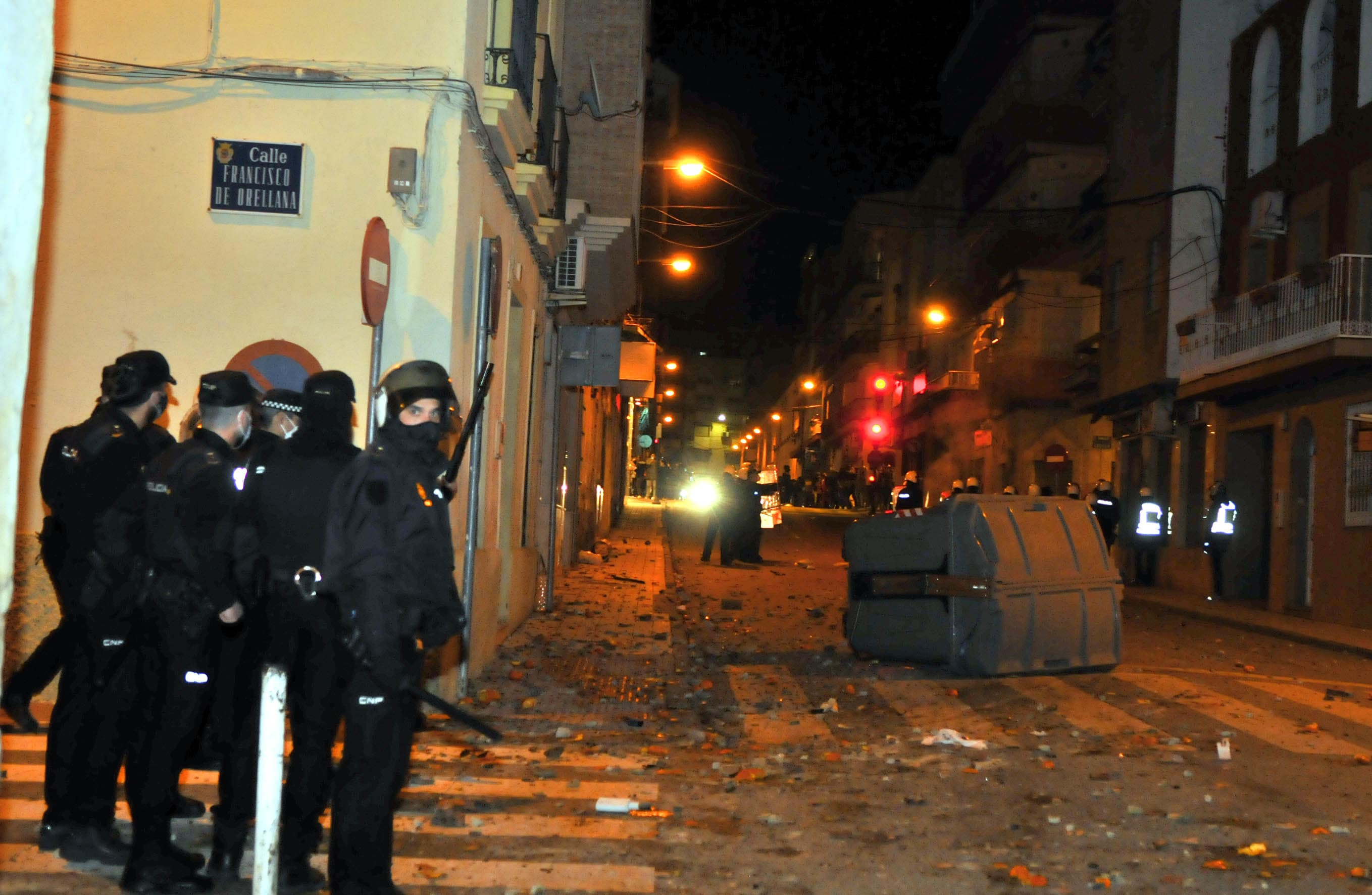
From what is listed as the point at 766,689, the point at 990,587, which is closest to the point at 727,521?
the point at 766,689

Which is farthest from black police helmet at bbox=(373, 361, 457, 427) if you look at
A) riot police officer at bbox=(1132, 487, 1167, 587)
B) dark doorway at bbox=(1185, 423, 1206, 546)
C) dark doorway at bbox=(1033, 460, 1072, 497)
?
dark doorway at bbox=(1033, 460, 1072, 497)

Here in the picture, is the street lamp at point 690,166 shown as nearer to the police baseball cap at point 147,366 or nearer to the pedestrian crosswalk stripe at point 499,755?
the pedestrian crosswalk stripe at point 499,755

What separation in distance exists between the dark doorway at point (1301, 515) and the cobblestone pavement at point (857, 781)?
902cm

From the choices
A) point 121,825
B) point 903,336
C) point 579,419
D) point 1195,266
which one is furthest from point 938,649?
point 903,336

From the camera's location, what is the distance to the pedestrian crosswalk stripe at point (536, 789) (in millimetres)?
6797

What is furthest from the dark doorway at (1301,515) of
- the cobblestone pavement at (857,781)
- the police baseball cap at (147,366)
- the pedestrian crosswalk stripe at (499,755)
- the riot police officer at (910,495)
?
the police baseball cap at (147,366)

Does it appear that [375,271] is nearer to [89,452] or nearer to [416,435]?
[89,452]

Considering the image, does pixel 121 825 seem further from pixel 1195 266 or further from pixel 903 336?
pixel 903 336

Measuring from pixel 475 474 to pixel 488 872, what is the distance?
4953mm

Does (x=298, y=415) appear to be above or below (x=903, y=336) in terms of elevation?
below

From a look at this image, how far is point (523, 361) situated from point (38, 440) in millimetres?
5836

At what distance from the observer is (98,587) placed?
527cm

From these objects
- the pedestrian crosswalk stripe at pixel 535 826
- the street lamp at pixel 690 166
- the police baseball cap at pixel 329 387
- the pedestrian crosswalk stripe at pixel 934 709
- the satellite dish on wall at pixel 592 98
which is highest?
the satellite dish on wall at pixel 592 98

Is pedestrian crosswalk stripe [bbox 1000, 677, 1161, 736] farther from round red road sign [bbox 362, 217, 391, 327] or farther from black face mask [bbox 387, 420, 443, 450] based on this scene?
black face mask [bbox 387, 420, 443, 450]
